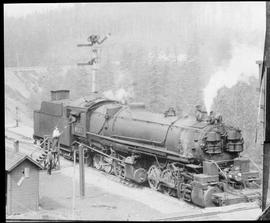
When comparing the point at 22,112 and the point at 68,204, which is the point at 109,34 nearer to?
the point at 22,112

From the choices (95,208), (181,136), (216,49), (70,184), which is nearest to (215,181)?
(181,136)

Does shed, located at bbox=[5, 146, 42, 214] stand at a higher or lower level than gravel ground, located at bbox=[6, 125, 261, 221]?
higher

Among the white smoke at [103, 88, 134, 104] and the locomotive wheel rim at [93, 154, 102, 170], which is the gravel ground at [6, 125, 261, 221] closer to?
the locomotive wheel rim at [93, 154, 102, 170]

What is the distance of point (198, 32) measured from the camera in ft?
42.3

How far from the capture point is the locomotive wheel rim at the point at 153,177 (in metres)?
9.99

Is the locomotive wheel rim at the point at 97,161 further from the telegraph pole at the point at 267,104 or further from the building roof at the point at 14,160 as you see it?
the telegraph pole at the point at 267,104

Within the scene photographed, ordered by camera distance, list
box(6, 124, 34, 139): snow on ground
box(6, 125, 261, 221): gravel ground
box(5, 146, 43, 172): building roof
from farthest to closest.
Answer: box(6, 124, 34, 139): snow on ground, box(6, 125, 261, 221): gravel ground, box(5, 146, 43, 172): building roof

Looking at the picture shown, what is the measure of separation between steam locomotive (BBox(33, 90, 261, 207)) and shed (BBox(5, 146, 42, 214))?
2.43 m

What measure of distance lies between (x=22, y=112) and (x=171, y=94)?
3.96 meters

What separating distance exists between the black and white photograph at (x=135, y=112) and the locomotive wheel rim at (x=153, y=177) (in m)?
0.02

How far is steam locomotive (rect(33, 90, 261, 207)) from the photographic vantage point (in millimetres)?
9242

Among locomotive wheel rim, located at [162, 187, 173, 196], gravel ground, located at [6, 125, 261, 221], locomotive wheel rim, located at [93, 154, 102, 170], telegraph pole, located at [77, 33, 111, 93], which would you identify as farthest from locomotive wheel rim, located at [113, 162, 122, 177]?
telegraph pole, located at [77, 33, 111, 93]

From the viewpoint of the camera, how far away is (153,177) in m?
10.1

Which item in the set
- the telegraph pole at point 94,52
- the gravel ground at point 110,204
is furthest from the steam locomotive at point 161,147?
the telegraph pole at point 94,52
